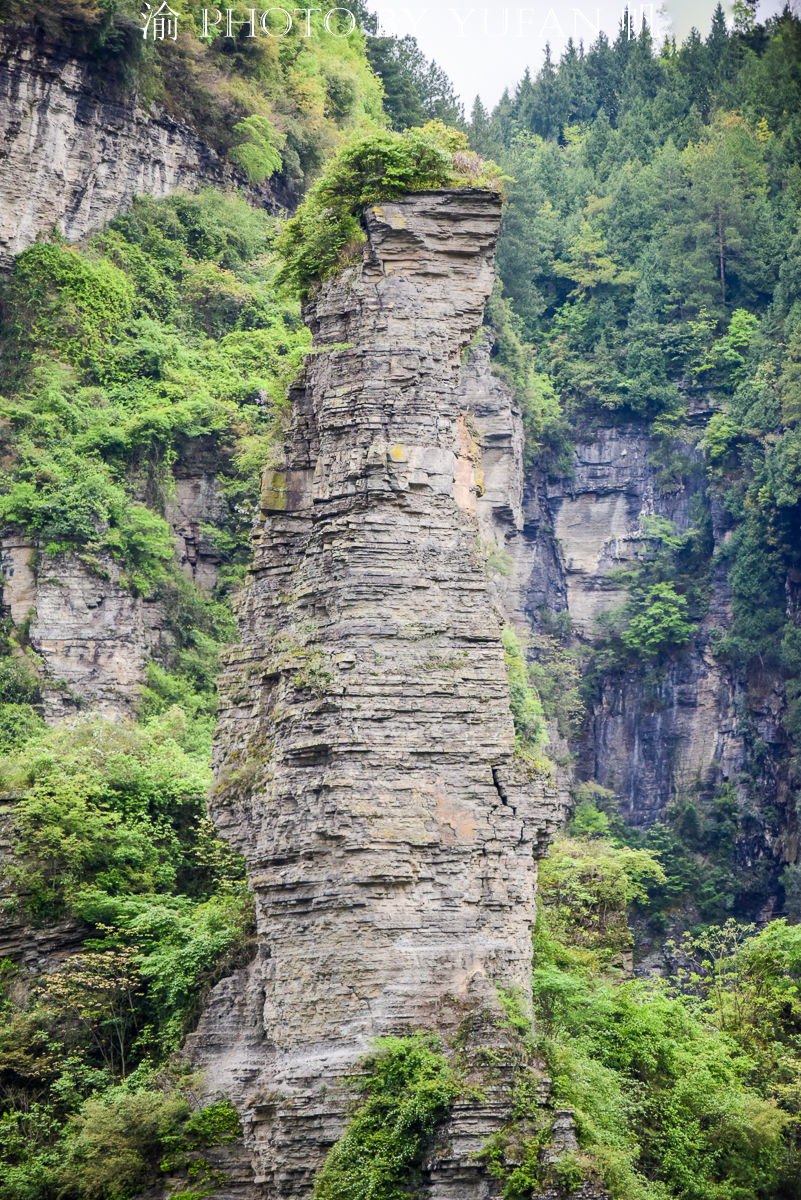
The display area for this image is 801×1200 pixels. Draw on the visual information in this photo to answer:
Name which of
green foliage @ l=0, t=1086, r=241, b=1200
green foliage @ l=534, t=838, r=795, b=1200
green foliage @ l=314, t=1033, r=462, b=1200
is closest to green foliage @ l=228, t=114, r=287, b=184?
green foliage @ l=534, t=838, r=795, b=1200

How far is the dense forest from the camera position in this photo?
23.3 m

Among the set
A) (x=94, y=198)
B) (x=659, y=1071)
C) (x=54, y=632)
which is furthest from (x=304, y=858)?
(x=94, y=198)

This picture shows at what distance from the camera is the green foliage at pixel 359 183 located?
83.9ft

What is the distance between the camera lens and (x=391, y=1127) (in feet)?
64.8

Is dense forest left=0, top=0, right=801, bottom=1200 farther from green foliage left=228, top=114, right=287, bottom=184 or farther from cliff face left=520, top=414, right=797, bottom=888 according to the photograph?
cliff face left=520, top=414, right=797, bottom=888

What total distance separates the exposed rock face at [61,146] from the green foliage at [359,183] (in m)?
15.6

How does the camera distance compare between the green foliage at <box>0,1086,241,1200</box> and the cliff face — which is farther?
the cliff face

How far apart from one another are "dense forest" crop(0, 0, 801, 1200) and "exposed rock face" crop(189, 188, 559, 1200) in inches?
31.0

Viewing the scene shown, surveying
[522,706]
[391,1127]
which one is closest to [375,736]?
[391,1127]

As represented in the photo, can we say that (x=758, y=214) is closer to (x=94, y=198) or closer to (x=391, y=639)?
(x=94, y=198)

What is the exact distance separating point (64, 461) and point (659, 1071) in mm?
20693

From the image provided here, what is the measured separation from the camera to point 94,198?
41500 millimetres

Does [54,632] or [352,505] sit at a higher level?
[352,505]

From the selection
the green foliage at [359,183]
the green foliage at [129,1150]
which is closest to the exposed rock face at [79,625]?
the green foliage at [359,183]
